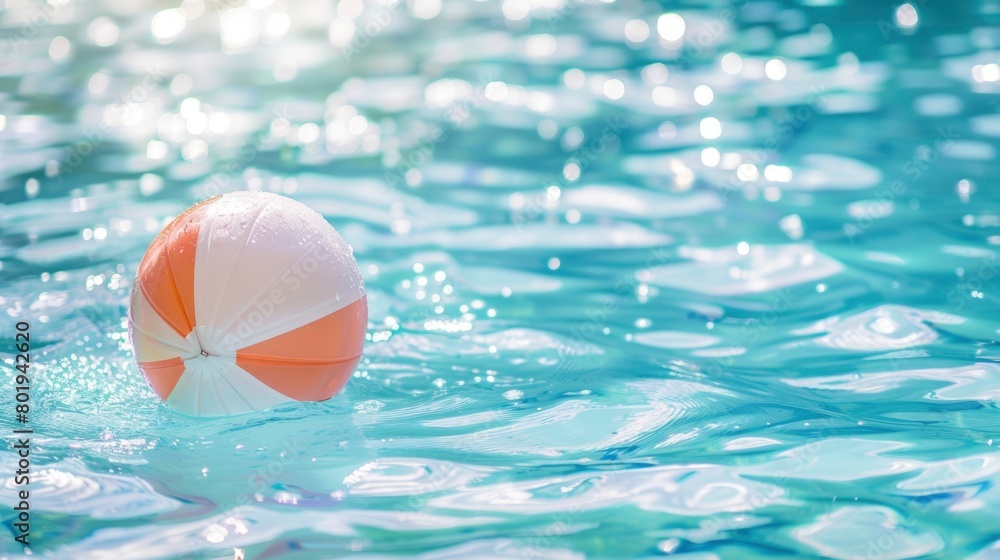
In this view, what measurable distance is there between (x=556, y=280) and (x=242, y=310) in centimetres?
A: 268

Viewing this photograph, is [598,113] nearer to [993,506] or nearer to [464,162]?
[464,162]

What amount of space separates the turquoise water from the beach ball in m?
0.36

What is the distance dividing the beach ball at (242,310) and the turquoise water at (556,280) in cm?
36

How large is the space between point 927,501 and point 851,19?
9.01 m

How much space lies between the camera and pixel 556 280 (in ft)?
21.5

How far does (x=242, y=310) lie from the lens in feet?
13.8

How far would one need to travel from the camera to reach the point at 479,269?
21.9 ft

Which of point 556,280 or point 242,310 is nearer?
point 242,310

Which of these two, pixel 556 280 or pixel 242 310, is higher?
pixel 242 310

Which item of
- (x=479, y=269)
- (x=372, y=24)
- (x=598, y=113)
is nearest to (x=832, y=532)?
(x=479, y=269)

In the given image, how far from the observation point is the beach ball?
421 cm

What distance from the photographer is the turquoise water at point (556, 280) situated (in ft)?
13.7

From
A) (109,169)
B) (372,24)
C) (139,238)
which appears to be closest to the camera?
(139,238)

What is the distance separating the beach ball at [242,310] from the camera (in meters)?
4.21
